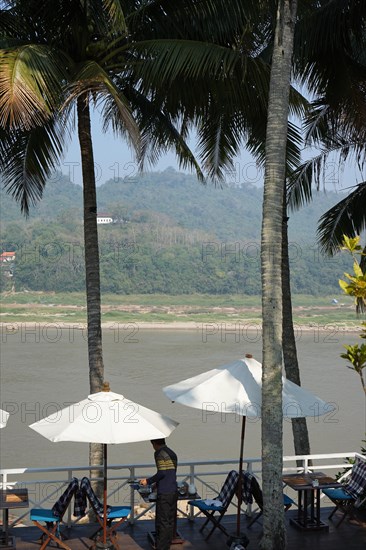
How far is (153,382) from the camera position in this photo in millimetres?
45156

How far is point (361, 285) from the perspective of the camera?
7.74 meters

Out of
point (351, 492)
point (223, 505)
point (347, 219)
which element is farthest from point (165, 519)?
point (347, 219)

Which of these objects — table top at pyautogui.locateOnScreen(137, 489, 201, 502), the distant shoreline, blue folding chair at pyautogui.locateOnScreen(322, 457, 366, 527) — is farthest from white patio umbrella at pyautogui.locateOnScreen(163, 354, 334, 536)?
the distant shoreline

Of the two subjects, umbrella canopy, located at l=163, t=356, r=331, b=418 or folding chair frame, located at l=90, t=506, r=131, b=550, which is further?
umbrella canopy, located at l=163, t=356, r=331, b=418

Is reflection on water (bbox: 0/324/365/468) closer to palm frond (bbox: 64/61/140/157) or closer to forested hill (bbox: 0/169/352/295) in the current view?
palm frond (bbox: 64/61/140/157)

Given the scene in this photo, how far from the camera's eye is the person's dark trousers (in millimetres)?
8125

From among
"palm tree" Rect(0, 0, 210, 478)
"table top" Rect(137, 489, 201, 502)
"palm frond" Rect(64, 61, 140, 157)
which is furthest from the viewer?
"palm frond" Rect(64, 61, 140, 157)

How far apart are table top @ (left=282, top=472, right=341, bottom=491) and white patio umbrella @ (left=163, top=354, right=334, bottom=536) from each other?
739 millimetres

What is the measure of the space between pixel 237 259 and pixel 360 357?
105176mm

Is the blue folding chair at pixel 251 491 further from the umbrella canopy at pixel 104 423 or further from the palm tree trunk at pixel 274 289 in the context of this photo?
the umbrella canopy at pixel 104 423

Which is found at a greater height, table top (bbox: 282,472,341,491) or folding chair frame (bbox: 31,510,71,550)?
table top (bbox: 282,472,341,491)

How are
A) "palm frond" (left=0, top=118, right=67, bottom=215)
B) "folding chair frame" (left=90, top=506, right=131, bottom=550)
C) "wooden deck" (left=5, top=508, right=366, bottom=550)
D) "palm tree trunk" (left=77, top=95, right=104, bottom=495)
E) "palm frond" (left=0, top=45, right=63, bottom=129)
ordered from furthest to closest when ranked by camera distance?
"palm frond" (left=0, top=118, right=67, bottom=215) → "palm tree trunk" (left=77, top=95, right=104, bottom=495) → "palm frond" (left=0, top=45, right=63, bottom=129) → "wooden deck" (left=5, top=508, right=366, bottom=550) → "folding chair frame" (left=90, top=506, right=131, bottom=550)

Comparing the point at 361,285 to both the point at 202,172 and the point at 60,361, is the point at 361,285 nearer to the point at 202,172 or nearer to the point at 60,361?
the point at 202,172

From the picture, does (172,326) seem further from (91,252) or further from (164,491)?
(164,491)
